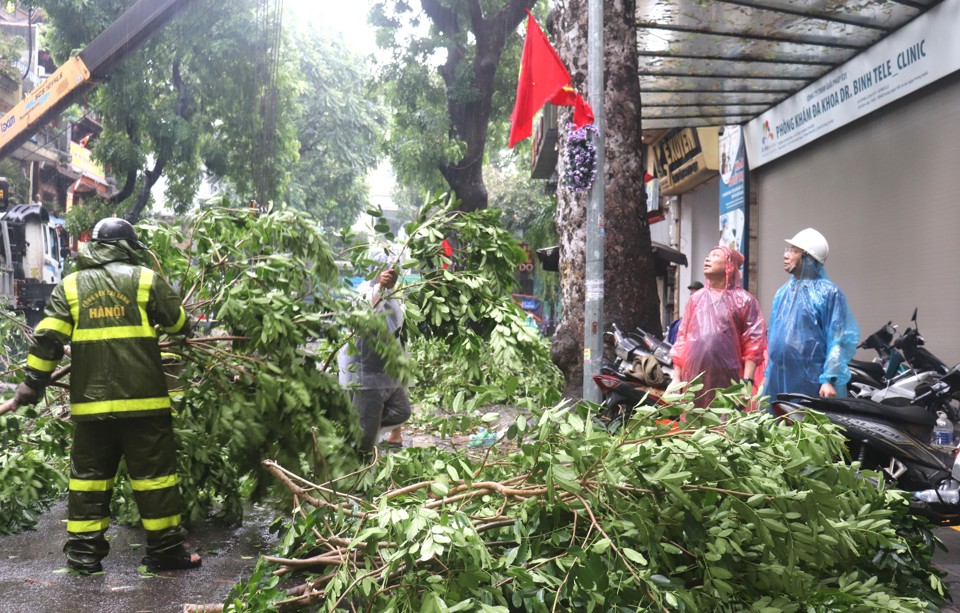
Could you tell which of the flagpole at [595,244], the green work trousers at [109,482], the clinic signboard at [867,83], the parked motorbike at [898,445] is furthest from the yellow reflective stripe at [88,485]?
the clinic signboard at [867,83]

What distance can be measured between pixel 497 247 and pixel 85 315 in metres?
2.19

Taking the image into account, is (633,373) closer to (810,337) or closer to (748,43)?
(810,337)

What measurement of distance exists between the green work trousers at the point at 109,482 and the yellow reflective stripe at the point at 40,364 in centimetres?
31

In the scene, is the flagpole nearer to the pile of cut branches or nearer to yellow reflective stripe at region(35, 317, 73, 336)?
the pile of cut branches

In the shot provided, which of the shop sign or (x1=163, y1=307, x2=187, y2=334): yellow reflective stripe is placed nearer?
(x1=163, y1=307, x2=187, y2=334): yellow reflective stripe

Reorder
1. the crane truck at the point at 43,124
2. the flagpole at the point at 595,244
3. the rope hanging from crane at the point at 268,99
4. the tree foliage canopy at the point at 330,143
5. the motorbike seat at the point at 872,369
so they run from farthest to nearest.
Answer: the tree foliage canopy at the point at 330,143, the rope hanging from crane at the point at 268,99, the crane truck at the point at 43,124, the motorbike seat at the point at 872,369, the flagpole at the point at 595,244

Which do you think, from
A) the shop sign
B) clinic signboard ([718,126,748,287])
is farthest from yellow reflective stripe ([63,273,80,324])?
the shop sign

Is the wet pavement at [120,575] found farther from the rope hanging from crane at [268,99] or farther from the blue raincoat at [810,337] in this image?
the rope hanging from crane at [268,99]

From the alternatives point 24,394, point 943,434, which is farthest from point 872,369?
point 24,394

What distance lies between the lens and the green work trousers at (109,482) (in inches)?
180

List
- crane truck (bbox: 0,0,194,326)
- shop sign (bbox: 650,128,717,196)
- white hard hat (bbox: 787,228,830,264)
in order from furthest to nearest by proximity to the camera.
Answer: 1. shop sign (bbox: 650,128,717,196)
2. crane truck (bbox: 0,0,194,326)
3. white hard hat (bbox: 787,228,830,264)

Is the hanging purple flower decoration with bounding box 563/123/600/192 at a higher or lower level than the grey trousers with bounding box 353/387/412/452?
higher

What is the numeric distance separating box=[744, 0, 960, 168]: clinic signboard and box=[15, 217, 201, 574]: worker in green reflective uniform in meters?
7.84

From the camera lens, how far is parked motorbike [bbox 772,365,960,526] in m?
4.68
